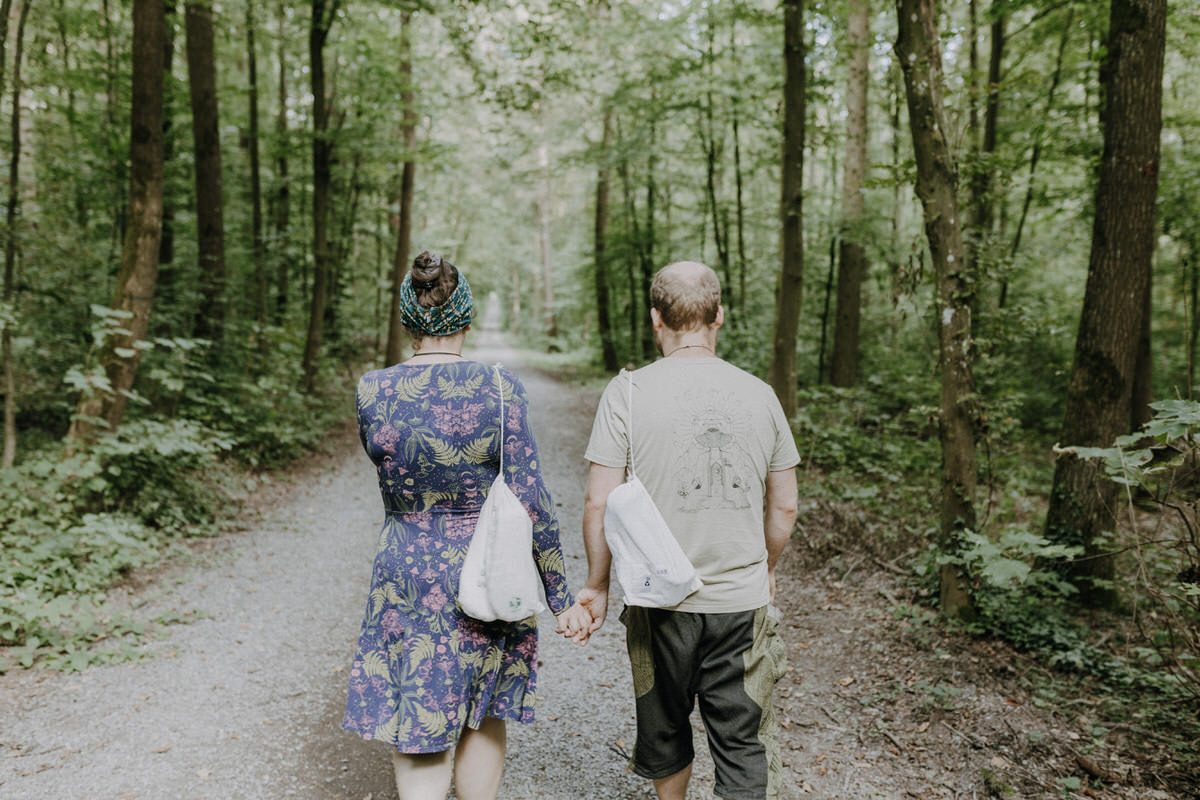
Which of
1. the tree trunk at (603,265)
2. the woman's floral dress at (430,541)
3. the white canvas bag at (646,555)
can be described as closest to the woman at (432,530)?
the woman's floral dress at (430,541)

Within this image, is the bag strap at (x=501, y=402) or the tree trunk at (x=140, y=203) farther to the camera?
the tree trunk at (x=140, y=203)

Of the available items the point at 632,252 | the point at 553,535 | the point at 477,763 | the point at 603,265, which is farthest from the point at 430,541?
the point at 603,265

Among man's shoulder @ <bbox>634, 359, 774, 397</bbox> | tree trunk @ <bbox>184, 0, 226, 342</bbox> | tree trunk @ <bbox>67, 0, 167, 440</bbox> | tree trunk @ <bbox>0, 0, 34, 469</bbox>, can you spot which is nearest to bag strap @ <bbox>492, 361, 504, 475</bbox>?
man's shoulder @ <bbox>634, 359, 774, 397</bbox>

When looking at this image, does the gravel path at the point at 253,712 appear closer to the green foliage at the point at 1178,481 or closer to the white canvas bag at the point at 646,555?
the white canvas bag at the point at 646,555

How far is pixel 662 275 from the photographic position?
2623mm

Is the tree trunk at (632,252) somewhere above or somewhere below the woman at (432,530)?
above

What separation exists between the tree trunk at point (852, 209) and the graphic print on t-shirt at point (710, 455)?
33.4 feet

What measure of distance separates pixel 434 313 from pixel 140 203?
19.9 feet

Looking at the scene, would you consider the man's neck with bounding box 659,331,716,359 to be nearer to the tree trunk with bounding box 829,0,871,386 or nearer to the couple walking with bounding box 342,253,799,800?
the couple walking with bounding box 342,253,799,800

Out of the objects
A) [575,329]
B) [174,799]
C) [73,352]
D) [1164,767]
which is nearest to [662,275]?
[174,799]

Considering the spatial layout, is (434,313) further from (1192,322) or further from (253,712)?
(1192,322)

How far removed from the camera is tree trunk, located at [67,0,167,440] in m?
6.89

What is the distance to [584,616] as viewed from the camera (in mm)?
2566

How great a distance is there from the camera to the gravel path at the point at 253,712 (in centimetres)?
346
